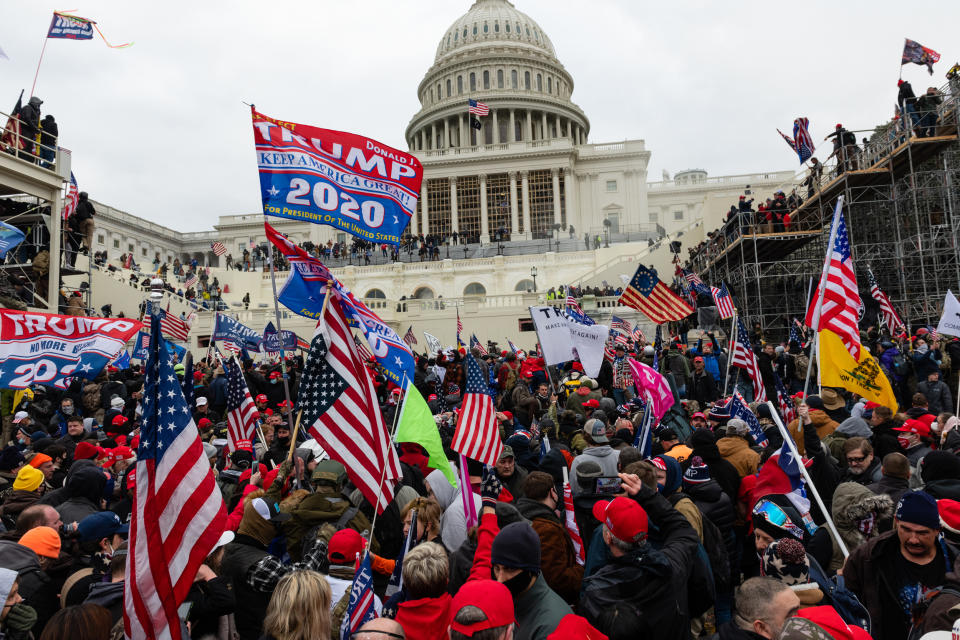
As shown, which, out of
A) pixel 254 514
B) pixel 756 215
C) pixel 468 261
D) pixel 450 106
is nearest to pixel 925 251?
pixel 756 215

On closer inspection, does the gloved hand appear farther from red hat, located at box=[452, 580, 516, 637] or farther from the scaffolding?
the scaffolding

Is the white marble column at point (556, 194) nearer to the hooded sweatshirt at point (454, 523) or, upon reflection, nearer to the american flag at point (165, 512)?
the hooded sweatshirt at point (454, 523)

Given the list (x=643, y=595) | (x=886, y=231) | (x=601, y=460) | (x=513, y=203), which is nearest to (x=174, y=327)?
(x=601, y=460)

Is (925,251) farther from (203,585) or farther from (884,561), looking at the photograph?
(203,585)

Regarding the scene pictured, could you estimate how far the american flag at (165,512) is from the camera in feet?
10.9

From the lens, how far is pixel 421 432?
5.56 m

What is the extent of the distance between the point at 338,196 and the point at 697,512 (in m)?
4.86

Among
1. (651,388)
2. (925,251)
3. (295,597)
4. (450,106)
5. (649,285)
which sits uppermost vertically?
(450,106)

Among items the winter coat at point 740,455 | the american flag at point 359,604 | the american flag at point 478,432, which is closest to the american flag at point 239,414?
the american flag at point 478,432

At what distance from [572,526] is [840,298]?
16.6ft

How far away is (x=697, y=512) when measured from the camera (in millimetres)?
4398

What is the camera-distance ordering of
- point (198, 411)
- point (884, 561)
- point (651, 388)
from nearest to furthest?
1. point (884, 561)
2. point (651, 388)
3. point (198, 411)

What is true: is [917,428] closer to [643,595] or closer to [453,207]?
[643,595]

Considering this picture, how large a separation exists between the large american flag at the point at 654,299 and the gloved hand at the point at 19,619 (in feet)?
37.8
